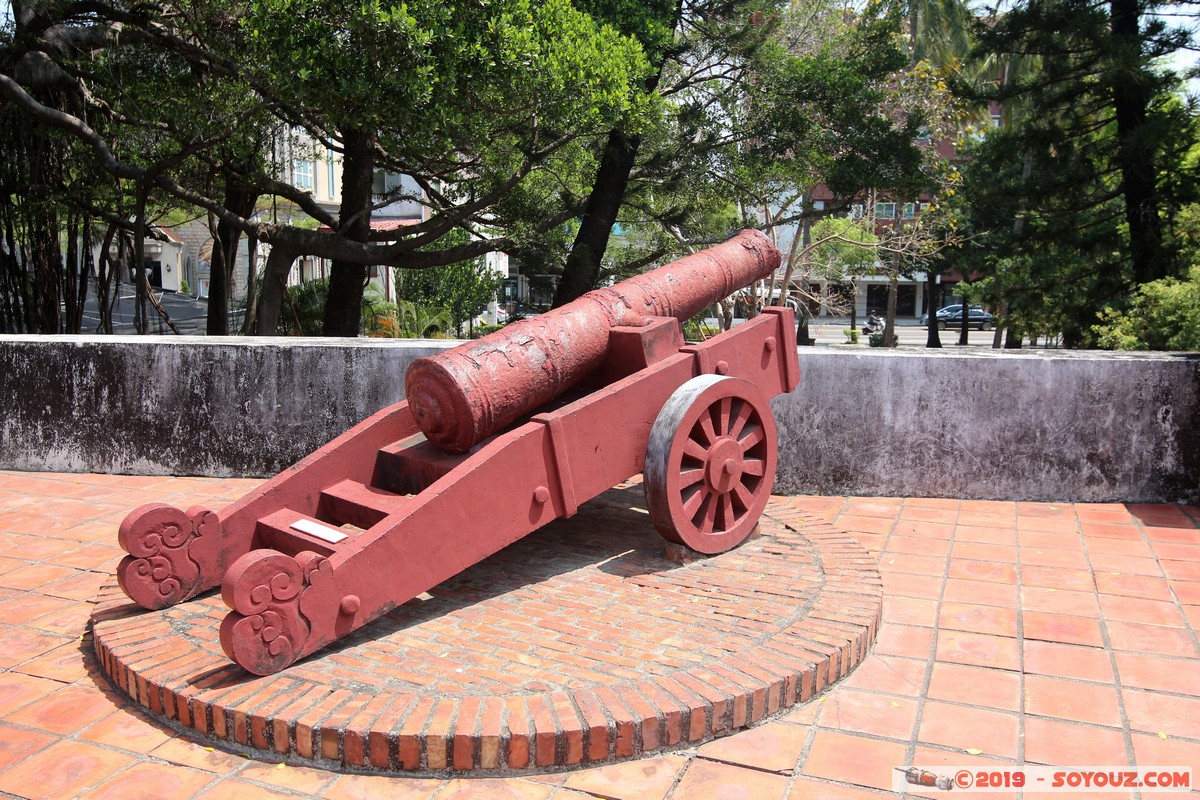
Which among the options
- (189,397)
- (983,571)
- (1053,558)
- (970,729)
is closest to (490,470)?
(970,729)

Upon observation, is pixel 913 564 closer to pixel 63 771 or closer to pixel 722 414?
pixel 722 414

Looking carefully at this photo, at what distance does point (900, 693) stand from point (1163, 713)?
789 millimetres

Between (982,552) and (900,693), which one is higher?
(982,552)

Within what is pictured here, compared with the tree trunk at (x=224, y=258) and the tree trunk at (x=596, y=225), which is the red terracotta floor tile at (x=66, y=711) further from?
the tree trunk at (x=224, y=258)

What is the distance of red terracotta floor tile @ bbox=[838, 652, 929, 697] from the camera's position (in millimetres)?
3406

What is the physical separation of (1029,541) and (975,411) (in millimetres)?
1029

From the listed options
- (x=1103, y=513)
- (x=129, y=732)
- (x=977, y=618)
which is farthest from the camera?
(x=1103, y=513)

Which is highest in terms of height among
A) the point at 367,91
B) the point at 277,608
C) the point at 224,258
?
the point at 367,91

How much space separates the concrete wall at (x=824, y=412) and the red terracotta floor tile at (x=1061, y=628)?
1.96 meters

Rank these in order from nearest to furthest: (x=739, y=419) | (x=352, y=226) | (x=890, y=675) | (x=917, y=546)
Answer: (x=890, y=675) < (x=739, y=419) < (x=917, y=546) < (x=352, y=226)

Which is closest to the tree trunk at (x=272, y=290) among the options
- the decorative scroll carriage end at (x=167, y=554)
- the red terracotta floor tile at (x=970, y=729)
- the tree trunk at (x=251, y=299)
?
the tree trunk at (x=251, y=299)

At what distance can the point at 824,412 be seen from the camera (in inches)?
Result: 238

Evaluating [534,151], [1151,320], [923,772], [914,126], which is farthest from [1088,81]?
[923,772]

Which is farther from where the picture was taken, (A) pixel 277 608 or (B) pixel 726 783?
(A) pixel 277 608
